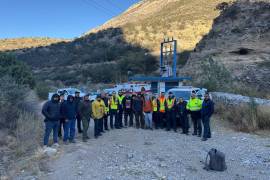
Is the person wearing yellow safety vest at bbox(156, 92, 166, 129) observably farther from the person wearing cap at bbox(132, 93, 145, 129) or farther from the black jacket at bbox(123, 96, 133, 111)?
the black jacket at bbox(123, 96, 133, 111)

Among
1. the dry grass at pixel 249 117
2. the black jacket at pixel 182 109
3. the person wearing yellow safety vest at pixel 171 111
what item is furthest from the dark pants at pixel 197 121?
the dry grass at pixel 249 117

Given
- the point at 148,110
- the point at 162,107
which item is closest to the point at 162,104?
the point at 162,107

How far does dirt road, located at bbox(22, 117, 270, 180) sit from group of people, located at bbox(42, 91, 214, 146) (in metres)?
0.61

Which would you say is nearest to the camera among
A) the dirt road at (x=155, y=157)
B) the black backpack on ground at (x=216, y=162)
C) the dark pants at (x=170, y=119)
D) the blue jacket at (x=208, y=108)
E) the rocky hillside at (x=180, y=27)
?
the dirt road at (x=155, y=157)

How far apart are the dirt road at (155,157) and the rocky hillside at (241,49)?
410 inches

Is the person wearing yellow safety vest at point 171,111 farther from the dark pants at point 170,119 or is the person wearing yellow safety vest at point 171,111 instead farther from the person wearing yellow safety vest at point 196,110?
the person wearing yellow safety vest at point 196,110

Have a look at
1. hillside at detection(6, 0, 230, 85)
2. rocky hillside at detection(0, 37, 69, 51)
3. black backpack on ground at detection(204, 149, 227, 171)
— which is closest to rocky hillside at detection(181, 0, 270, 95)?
hillside at detection(6, 0, 230, 85)

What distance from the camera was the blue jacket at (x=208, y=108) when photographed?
1363 centimetres

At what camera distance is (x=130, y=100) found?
1587cm

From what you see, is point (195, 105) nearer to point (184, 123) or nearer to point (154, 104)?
point (184, 123)

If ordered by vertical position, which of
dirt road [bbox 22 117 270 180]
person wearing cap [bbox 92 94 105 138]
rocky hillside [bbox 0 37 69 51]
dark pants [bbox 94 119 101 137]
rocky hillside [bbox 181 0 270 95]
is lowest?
dirt road [bbox 22 117 270 180]

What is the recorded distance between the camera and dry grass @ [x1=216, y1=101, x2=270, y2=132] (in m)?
15.5

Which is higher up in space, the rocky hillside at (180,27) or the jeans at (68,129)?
the rocky hillside at (180,27)

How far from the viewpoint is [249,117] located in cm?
1582
